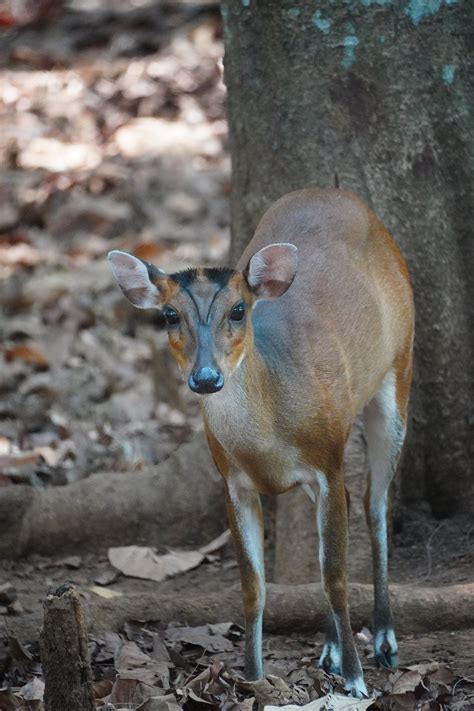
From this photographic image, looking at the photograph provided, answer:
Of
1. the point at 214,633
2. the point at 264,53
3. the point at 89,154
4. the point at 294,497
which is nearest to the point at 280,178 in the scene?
the point at 264,53

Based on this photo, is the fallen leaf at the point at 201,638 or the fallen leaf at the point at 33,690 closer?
the fallen leaf at the point at 33,690

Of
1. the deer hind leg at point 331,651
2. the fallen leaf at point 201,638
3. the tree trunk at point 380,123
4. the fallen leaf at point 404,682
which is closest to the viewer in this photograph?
the fallen leaf at point 404,682

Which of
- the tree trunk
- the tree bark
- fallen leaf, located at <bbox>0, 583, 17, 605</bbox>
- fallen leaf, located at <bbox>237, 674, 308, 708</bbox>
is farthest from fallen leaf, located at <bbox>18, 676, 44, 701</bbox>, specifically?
the tree trunk

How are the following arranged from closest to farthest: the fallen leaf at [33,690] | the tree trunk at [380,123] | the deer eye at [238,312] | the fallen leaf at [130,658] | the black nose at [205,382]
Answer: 1. the black nose at [205,382]
2. the fallen leaf at [33,690]
3. the deer eye at [238,312]
4. the fallen leaf at [130,658]
5. the tree trunk at [380,123]

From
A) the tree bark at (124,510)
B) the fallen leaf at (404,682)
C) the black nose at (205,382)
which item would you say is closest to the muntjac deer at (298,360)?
the black nose at (205,382)

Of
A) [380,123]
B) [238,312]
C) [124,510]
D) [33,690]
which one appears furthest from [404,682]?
[380,123]

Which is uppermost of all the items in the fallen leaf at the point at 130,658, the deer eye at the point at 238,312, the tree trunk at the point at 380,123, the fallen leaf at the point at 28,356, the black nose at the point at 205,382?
the tree trunk at the point at 380,123

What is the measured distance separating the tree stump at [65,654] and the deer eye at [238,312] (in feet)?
4.64

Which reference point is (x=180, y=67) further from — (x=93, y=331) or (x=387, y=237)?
(x=387, y=237)

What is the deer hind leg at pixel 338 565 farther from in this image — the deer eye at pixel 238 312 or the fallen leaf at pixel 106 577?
the fallen leaf at pixel 106 577

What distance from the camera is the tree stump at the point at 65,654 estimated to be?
3684mm

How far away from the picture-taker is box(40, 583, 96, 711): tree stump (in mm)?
3684

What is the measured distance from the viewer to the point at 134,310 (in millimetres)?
10266

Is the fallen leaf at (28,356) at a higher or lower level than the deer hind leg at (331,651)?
higher
